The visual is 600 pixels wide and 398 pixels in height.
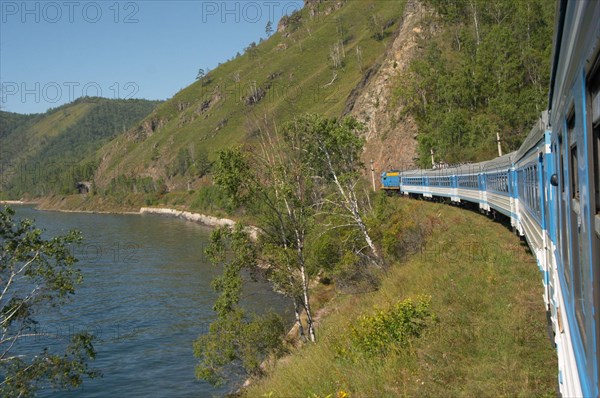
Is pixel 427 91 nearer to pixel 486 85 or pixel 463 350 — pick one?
pixel 486 85

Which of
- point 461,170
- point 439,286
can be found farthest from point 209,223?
point 439,286

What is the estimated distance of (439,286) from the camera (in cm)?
1402

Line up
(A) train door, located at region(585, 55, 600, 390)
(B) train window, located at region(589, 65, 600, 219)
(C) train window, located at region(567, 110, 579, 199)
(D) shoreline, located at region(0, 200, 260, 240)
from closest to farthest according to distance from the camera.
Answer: (B) train window, located at region(589, 65, 600, 219) → (A) train door, located at region(585, 55, 600, 390) → (C) train window, located at region(567, 110, 579, 199) → (D) shoreline, located at region(0, 200, 260, 240)

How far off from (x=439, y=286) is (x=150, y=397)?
1254 cm

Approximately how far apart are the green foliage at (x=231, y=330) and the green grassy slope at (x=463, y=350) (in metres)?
6.41

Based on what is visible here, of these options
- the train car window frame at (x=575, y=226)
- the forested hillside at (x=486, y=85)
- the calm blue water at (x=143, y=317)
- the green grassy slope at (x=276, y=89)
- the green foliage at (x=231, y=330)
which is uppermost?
the green grassy slope at (x=276, y=89)

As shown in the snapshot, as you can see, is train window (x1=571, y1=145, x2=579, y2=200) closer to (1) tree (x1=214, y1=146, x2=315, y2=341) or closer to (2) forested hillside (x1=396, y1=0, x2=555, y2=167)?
(1) tree (x1=214, y1=146, x2=315, y2=341)

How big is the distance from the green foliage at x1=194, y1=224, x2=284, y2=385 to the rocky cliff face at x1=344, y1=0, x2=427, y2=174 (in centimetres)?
4244

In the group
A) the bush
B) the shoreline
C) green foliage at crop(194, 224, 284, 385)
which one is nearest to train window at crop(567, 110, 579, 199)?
the bush

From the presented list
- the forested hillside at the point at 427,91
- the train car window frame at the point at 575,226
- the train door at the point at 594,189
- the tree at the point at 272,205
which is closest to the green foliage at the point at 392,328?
the train car window frame at the point at 575,226

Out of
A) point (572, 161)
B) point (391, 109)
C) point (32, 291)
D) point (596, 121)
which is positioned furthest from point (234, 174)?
point (391, 109)

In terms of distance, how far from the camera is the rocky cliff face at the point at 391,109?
2527 inches

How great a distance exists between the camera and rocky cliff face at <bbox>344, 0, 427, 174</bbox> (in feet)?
211

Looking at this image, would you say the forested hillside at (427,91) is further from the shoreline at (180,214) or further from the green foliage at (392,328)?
the green foliage at (392,328)
